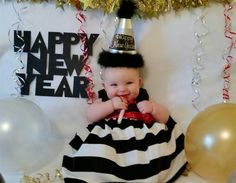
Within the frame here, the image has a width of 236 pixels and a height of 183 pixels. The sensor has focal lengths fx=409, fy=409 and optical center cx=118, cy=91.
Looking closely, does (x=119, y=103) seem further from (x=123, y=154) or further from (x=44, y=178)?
(x=44, y=178)

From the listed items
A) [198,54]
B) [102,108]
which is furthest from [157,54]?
[102,108]

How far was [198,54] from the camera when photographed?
1.27m

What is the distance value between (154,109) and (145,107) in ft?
0.10

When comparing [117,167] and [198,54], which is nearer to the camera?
[117,167]

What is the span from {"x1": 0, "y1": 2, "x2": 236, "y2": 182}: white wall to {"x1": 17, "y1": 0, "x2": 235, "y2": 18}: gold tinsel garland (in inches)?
0.8

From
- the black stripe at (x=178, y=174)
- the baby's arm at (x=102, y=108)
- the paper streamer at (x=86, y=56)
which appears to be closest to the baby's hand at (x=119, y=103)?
the baby's arm at (x=102, y=108)

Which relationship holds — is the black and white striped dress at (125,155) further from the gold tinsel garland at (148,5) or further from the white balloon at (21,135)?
the gold tinsel garland at (148,5)

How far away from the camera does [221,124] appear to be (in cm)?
103

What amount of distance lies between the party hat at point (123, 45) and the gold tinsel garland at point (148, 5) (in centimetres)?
4

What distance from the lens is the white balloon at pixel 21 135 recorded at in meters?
1.04

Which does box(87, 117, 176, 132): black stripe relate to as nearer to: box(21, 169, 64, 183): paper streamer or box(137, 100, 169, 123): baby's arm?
box(137, 100, 169, 123): baby's arm

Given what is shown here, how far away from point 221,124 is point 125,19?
1.32 feet

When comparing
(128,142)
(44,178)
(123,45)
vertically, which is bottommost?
(44,178)

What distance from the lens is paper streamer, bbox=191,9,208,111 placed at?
4.14ft
